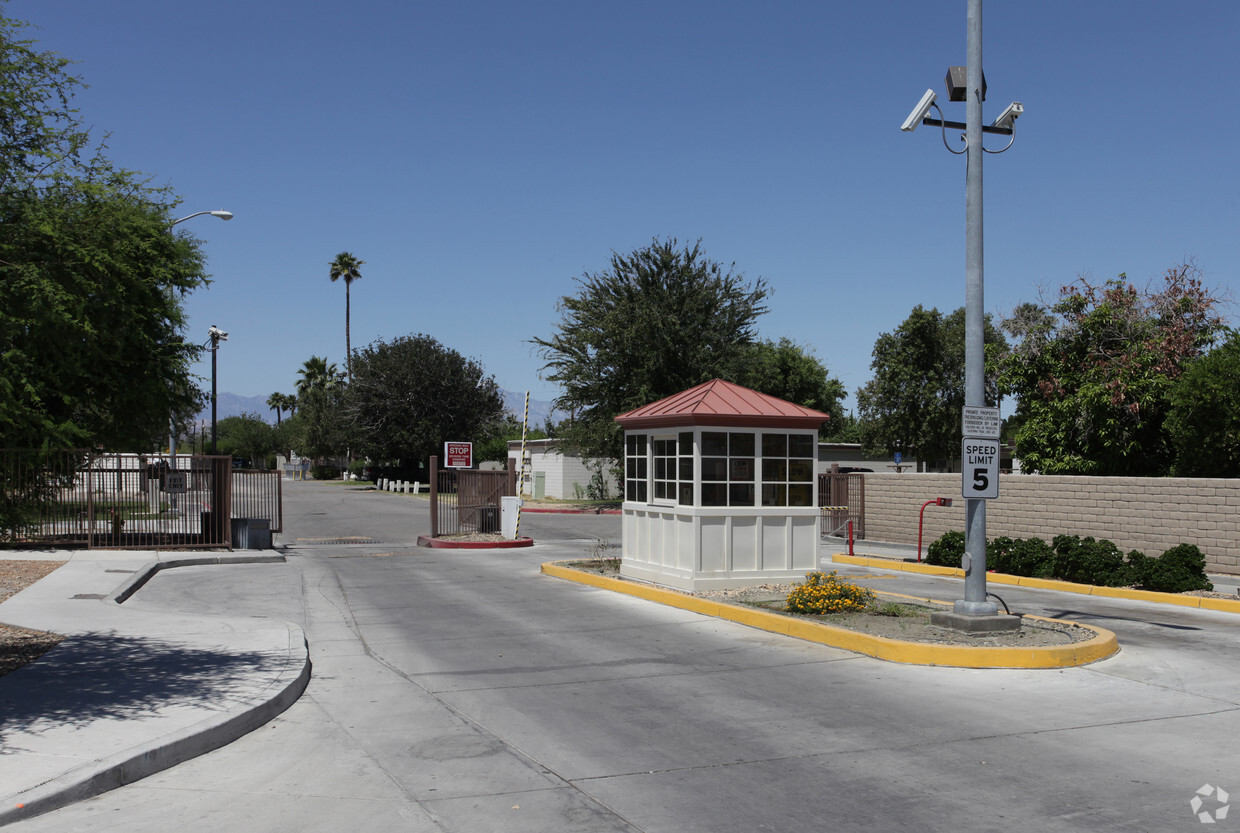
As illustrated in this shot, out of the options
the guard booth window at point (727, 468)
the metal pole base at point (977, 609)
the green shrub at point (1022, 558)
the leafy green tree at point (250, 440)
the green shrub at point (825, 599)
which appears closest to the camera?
the metal pole base at point (977, 609)

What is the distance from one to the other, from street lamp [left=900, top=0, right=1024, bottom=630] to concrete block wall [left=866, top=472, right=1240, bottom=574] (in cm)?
895

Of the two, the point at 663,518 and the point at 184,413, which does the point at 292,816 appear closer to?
the point at 663,518

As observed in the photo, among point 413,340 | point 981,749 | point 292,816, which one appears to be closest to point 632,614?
point 981,749

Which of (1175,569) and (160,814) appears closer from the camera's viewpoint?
(160,814)

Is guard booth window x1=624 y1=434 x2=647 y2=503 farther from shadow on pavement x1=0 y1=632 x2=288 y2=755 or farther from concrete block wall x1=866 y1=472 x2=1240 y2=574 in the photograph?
concrete block wall x1=866 y1=472 x2=1240 y2=574

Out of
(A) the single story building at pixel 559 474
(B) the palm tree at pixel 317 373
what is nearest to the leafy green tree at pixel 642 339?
(A) the single story building at pixel 559 474

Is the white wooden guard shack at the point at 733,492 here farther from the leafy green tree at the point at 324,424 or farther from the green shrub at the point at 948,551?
the leafy green tree at the point at 324,424

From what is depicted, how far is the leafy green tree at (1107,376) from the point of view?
87.9 feet

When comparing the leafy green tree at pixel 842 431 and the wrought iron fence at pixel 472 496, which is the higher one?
the leafy green tree at pixel 842 431

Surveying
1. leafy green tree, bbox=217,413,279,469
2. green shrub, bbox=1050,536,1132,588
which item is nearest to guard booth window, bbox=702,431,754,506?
green shrub, bbox=1050,536,1132,588

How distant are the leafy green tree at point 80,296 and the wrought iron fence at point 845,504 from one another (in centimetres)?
1645

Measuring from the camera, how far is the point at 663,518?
15.7 m

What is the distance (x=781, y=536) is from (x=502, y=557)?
9.48m

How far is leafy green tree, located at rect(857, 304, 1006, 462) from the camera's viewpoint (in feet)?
193
